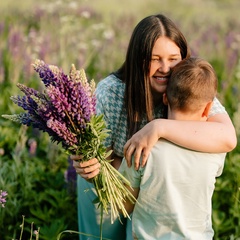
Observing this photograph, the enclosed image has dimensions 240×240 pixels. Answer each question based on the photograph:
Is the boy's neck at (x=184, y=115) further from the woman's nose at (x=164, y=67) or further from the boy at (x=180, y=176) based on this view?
the woman's nose at (x=164, y=67)

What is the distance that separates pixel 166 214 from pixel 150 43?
0.90 m

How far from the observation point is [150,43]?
2631 mm

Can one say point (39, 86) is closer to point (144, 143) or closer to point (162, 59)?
point (162, 59)

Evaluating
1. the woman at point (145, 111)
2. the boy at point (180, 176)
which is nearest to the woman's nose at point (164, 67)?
the woman at point (145, 111)

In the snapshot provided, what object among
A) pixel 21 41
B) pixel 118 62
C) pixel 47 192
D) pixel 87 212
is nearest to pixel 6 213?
pixel 47 192

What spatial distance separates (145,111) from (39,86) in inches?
75.1

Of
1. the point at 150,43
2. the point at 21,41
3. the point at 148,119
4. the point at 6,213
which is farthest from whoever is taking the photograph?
the point at 21,41

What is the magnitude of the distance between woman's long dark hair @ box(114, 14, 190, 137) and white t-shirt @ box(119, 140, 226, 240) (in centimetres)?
53

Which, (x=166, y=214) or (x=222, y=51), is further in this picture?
(x=222, y=51)

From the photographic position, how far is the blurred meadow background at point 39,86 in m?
3.29

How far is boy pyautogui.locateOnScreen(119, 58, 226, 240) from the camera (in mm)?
2227

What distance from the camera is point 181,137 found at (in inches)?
87.3

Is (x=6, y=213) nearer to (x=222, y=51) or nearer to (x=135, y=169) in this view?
(x=135, y=169)

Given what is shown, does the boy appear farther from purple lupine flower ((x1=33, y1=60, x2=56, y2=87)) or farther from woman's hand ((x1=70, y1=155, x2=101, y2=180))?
purple lupine flower ((x1=33, y1=60, x2=56, y2=87))
